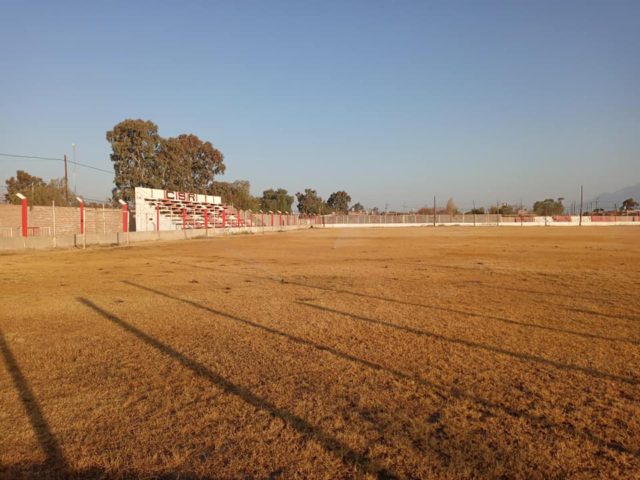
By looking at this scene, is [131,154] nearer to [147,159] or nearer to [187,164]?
[147,159]

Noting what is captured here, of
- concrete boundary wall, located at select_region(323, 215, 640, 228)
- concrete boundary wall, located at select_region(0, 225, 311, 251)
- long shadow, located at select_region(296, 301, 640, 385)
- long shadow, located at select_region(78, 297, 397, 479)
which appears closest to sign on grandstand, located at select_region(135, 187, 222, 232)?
concrete boundary wall, located at select_region(0, 225, 311, 251)

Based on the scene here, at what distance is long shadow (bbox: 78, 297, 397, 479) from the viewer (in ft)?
9.68

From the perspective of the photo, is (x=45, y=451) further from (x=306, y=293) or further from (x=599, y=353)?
(x=306, y=293)

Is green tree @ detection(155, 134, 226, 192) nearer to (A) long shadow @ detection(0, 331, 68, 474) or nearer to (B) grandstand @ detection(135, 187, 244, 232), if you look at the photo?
(B) grandstand @ detection(135, 187, 244, 232)

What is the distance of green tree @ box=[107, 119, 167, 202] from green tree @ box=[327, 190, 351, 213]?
96505mm

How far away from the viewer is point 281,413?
3.66 m

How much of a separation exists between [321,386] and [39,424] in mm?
2376

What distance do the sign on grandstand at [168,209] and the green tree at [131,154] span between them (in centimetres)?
1348

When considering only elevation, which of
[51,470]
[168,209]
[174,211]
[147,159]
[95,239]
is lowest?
[51,470]

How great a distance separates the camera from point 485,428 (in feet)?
11.2

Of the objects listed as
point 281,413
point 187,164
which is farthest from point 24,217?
point 187,164

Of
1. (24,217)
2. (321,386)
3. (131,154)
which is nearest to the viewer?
(321,386)

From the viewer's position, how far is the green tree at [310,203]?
436 ft

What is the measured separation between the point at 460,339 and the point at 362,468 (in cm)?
331
